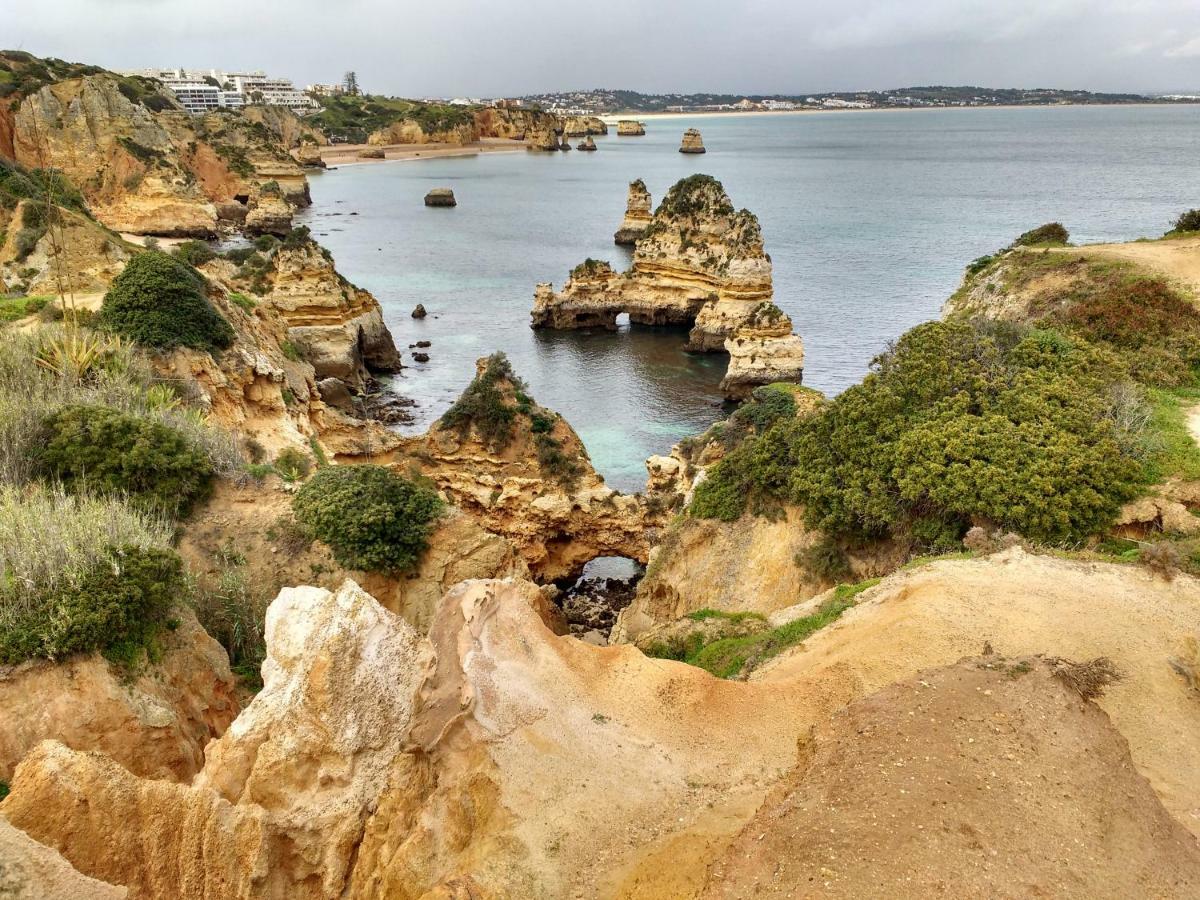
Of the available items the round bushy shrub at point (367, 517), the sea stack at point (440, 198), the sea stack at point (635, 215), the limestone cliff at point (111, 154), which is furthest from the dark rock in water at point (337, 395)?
the sea stack at point (440, 198)

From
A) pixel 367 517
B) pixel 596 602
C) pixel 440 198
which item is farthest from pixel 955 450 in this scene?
pixel 440 198

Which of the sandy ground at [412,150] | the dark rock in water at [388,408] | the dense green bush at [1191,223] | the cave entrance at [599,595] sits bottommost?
the cave entrance at [599,595]

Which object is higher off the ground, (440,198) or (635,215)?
(440,198)

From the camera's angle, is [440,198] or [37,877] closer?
[37,877]

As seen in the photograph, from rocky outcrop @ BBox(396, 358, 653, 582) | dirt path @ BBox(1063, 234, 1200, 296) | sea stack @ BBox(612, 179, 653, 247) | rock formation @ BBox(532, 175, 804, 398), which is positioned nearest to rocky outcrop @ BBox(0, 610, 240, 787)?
rocky outcrop @ BBox(396, 358, 653, 582)

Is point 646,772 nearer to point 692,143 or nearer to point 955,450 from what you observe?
point 955,450

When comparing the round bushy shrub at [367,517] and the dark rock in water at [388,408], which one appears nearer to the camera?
the round bushy shrub at [367,517]

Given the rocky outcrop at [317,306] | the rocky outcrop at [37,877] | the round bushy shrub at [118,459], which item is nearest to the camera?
the rocky outcrop at [37,877]

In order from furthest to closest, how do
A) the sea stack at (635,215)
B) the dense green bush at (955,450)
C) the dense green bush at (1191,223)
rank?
the sea stack at (635,215) → the dense green bush at (1191,223) → the dense green bush at (955,450)

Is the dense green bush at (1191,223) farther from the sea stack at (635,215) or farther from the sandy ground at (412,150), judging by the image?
the sandy ground at (412,150)
